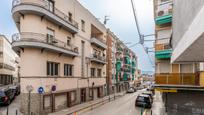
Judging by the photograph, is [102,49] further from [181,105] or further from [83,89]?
[181,105]

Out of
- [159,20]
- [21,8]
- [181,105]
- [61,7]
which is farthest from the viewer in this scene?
[61,7]

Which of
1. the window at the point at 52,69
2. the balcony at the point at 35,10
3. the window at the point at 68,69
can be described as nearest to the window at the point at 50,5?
the balcony at the point at 35,10

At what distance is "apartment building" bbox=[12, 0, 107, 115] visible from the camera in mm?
18141

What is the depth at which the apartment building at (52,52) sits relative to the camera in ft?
59.5

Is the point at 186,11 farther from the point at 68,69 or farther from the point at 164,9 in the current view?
the point at 68,69

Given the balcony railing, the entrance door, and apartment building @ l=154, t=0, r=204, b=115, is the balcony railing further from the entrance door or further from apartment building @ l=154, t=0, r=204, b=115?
the entrance door

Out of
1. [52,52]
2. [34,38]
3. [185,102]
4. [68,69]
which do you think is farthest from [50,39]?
[185,102]

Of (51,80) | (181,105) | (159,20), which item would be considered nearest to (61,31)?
(51,80)

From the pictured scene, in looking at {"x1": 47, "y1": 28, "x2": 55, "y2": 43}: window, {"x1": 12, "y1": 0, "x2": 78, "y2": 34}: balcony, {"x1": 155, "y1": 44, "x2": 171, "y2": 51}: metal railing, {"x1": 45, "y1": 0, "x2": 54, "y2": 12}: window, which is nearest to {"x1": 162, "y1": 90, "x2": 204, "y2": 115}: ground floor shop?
{"x1": 155, "y1": 44, "x2": 171, "y2": 51}: metal railing

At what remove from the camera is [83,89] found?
2923cm

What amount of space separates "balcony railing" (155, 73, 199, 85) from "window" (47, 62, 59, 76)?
10685 millimetres

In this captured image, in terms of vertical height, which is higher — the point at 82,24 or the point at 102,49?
the point at 82,24

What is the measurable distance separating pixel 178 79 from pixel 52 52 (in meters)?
12.6

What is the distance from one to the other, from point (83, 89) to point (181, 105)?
16.7 m
